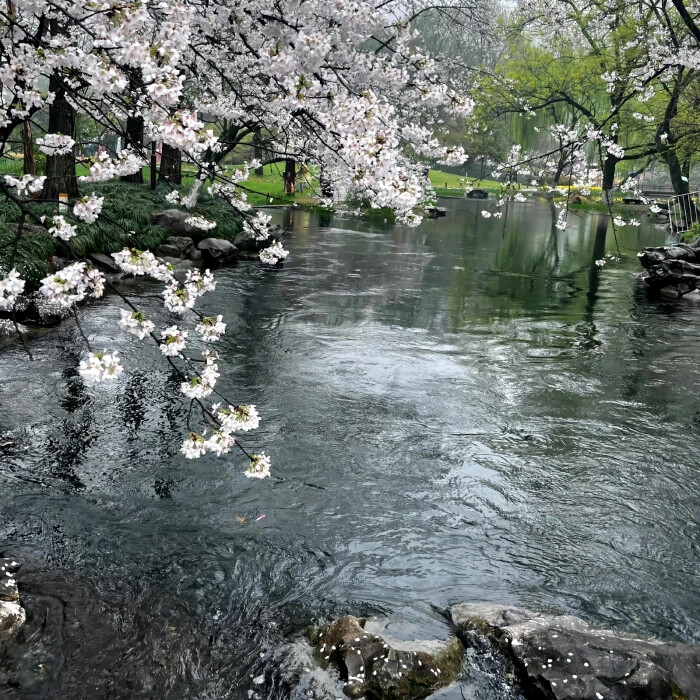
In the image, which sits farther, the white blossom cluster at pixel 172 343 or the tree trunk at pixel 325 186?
the tree trunk at pixel 325 186

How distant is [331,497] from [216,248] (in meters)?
12.2

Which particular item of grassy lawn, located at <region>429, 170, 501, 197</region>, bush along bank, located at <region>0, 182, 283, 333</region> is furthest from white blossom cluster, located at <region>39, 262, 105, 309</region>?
grassy lawn, located at <region>429, 170, 501, 197</region>

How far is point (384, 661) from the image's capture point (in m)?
4.19

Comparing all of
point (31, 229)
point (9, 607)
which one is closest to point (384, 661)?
point (9, 607)

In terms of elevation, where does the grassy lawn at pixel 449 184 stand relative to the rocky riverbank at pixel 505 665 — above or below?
above

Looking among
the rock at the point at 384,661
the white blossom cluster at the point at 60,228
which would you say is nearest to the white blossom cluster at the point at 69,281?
the white blossom cluster at the point at 60,228

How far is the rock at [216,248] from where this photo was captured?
1733 cm

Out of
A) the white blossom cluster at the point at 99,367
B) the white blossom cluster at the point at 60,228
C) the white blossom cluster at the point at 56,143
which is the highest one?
the white blossom cluster at the point at 56,143

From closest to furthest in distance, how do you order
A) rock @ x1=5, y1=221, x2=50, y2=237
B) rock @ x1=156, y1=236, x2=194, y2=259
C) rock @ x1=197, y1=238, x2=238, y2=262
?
1. rock @ x1=5, y1=221, x2=50, y2=237
2. rock @ x1=156, y1=236, x2=194, y2=259
3. rock @ x1=197, y1=238, x2=238, y2=262

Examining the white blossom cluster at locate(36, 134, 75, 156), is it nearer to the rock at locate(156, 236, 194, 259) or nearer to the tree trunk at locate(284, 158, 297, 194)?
the rock at locate(156, 236, 194, 259)

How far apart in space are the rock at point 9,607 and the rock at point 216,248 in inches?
518

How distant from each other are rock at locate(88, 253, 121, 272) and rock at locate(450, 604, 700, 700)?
11.8m

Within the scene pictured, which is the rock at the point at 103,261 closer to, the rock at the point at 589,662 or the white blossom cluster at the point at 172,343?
the white blossom cluster at the point at 172,343

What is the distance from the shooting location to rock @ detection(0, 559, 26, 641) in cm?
434
